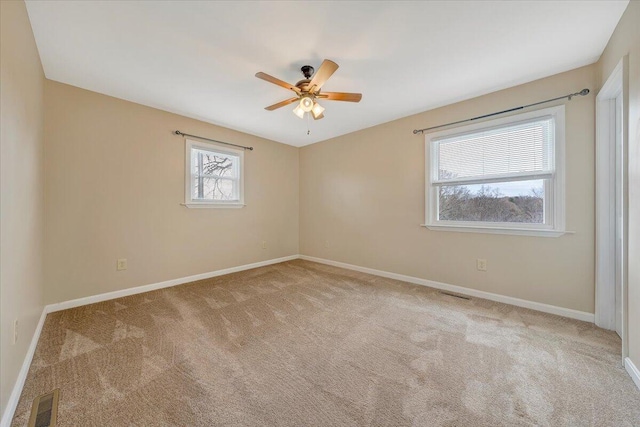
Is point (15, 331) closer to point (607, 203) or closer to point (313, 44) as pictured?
point (313, 44)

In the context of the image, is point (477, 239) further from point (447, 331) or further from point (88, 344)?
point (88, 344)

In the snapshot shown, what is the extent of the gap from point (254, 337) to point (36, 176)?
2.40m

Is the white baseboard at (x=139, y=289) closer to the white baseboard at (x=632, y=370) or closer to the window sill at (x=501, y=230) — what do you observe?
the window sill at (x=501, y=230)

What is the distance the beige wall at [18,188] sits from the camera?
1248 millimetres

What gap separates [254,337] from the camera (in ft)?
6.57

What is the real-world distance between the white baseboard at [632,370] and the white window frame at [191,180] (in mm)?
4371

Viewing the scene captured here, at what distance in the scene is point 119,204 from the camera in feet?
9.45

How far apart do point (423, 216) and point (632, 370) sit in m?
2.13

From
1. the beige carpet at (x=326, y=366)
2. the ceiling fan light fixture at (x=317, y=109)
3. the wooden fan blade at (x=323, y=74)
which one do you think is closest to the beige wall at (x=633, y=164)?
the beige carpet at (x=326, y=366)

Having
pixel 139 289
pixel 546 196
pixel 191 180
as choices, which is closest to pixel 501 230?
pixel 546 196

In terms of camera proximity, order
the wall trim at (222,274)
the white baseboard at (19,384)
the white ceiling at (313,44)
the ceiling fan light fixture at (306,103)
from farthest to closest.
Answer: the ceiling fan light fixture at (306,103), the white ceiling at (313,44), the wall trim at (222,274), the white baseboard at (19,384)

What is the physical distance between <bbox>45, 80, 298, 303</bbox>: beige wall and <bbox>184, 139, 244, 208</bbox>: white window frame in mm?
76

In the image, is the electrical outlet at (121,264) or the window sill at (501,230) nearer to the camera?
the window sill at (501,230)

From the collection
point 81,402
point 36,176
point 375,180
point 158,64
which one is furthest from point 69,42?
point 375,180
